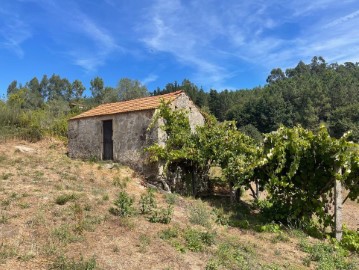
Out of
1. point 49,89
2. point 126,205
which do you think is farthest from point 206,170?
point 49,89

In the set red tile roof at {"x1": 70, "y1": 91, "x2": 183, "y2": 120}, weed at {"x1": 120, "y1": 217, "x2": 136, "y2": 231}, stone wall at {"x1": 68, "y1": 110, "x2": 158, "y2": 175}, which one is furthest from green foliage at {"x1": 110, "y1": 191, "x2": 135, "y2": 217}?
red tile roof at {"x1": 70, "y1": 91, "x2": 183, "y2": 120}

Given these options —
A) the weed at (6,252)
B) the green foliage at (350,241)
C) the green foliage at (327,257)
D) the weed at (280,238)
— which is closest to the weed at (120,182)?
the weed at (280,238)

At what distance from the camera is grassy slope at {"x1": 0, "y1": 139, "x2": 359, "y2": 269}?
540 cm

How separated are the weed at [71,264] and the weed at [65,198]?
2.90 m

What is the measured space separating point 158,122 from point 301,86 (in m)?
62.4

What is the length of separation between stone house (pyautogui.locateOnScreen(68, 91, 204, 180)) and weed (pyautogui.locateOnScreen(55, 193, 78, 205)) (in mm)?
3999

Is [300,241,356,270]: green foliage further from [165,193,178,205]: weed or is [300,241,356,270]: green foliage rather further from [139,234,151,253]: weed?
[165,193,178,205]: weed

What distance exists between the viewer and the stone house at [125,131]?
12141mm

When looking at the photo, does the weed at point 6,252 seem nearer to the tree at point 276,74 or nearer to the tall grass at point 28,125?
the tall grass at point 28,125

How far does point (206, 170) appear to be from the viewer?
1204 centimetres

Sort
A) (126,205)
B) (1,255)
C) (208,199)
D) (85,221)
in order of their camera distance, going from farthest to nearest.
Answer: (208,199)
(126,205)
(85,221)
(1,255)

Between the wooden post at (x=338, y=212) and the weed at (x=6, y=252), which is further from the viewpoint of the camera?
the wooden post at (x=338, y=212)

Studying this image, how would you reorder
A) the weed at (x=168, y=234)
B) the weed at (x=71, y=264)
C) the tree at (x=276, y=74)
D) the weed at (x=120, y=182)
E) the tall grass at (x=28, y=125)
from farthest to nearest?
the tree at (x=276, y=74) → the tall grass at (x=28, y=125) → the weed at (x=120, y=182) → the weed at (x=168, y=234) → the weed at (x=71, y=264)

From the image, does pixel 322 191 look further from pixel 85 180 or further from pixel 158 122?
pixel 85 180
